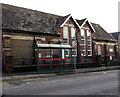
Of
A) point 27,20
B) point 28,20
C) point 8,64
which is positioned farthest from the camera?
point 28,20

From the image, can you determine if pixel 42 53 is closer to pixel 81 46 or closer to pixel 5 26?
pixel 5 26

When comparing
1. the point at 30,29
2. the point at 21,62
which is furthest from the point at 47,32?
the point at 21,62

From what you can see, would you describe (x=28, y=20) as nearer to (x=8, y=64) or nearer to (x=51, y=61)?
(x=51, y=61)

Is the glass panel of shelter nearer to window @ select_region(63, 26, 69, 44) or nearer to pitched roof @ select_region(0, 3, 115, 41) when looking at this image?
pitched roof @ select_region(0, 3, 115, 41)

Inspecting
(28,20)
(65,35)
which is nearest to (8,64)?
(28,20)

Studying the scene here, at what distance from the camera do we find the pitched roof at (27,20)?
21.1m

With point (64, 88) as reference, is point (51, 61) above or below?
above

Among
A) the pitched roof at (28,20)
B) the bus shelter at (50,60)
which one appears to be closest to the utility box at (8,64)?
the bus shelter at (50,60)

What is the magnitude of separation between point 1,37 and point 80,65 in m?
11.9

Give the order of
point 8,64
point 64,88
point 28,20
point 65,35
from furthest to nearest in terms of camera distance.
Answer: point 65,35
point 28,20
point 8,64
point 64,88

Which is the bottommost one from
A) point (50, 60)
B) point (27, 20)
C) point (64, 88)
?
point (64, 88)

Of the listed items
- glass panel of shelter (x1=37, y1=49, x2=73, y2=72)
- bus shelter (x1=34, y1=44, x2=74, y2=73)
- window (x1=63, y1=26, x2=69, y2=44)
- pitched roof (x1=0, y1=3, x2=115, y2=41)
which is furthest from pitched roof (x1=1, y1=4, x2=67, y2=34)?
glass panel of shelter (x1=37, y1=49, x2=73, y2=72)

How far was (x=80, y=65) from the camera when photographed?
866 inches

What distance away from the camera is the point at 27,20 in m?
23.6
